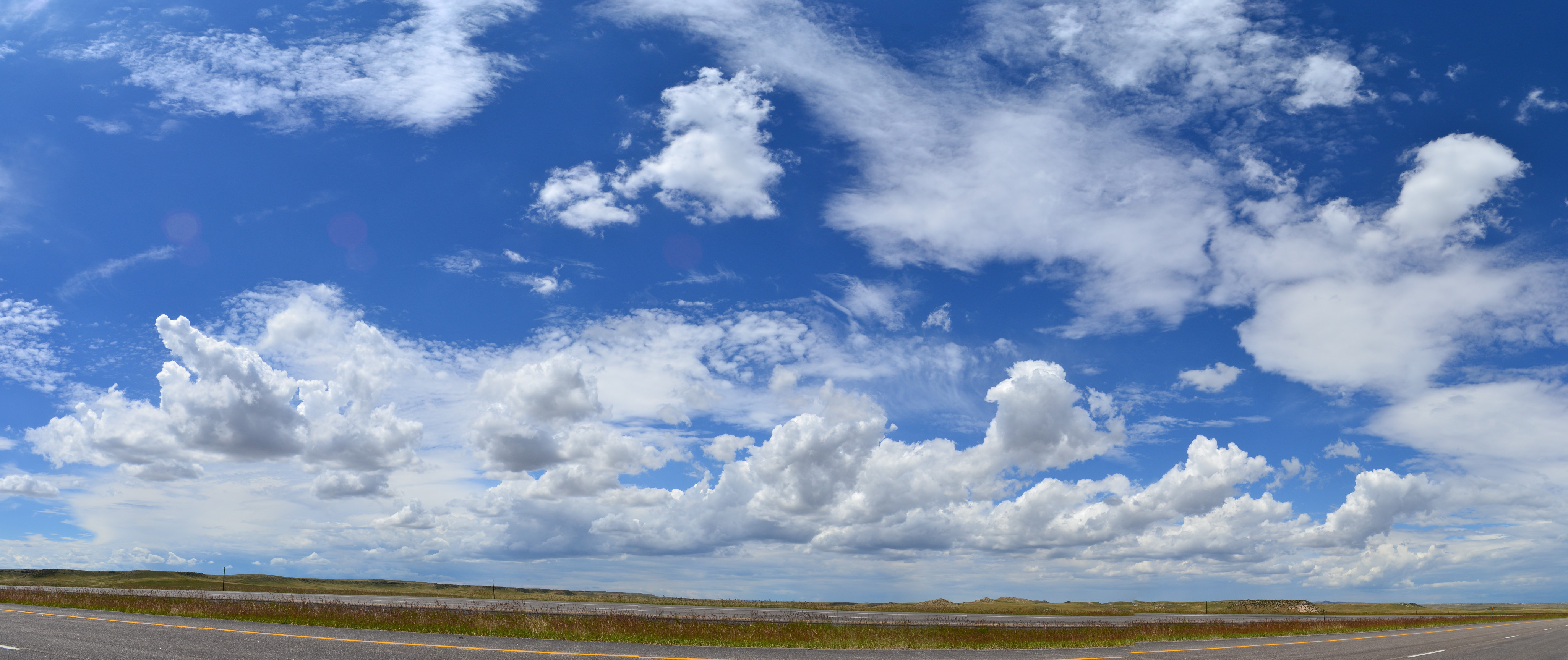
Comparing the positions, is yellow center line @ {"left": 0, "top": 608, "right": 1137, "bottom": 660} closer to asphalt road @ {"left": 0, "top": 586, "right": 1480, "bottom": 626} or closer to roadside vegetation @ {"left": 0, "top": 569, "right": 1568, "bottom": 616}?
asphalt road @ {"left": 0, "top": 586, "right": 1480, "bottom": 626}

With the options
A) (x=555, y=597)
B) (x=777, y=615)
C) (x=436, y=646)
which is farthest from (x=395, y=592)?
(x=436, y=646)

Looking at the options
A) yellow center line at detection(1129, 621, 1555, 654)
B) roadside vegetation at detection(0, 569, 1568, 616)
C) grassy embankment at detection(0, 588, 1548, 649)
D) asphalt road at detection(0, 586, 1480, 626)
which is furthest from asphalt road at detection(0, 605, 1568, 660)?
roadside vegetation at detection(0, 569, 1568, 616)

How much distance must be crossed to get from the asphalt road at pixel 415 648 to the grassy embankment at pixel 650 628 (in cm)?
250

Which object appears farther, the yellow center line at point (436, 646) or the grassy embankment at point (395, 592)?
the grassy embankment at point (395, 592)

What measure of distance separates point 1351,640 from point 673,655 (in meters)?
35.8

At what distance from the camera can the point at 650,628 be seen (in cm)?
3161

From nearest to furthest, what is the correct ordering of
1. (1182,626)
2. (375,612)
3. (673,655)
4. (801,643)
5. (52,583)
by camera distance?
(673,655) → (801,643) → (375,612) → (1182,626) → (52,583)

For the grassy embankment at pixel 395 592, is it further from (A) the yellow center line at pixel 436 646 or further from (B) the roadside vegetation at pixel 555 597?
(A) the yellow center line at pixel 436 646

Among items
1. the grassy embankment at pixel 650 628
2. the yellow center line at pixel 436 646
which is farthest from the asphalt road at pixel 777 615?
the yellow center line at pixel 436 646

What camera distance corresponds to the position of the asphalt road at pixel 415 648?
17.2 m

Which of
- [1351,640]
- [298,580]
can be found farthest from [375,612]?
[298,580]

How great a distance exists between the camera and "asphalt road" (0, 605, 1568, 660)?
17156mm

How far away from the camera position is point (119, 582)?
426 feet

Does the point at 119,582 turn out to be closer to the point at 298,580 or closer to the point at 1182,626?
the point at 298,580
